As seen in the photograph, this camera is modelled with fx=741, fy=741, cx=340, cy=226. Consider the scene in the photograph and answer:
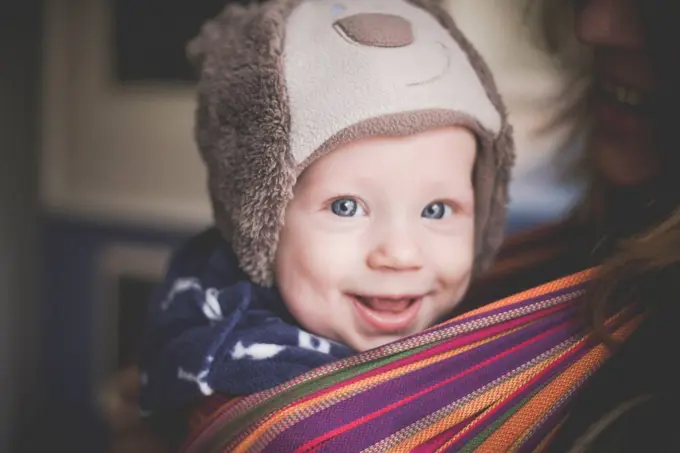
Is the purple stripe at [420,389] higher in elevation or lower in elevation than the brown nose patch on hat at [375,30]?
lower

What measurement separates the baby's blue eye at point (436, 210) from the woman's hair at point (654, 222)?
0.48 ft

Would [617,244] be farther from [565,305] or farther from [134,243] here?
[134,243]

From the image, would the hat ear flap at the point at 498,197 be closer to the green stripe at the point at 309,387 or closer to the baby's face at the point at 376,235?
the baby's face at the point at 376,235

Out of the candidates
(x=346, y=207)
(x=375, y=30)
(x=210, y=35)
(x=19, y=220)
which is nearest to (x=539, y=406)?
(x=346, y=207)

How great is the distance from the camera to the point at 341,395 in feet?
2.01

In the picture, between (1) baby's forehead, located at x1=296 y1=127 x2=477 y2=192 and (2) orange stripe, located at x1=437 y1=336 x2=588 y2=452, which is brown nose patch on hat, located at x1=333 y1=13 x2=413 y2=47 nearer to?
(1) baby's forehead, located at x1=296 y1=127 x2=477 y2=192

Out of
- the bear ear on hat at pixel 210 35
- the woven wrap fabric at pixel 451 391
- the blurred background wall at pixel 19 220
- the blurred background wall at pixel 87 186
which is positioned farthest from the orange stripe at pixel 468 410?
the blurred background wall at pixel 19 220

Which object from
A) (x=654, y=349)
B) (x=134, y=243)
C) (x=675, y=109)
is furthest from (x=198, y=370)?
(x=134, y=243)

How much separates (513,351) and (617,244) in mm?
168

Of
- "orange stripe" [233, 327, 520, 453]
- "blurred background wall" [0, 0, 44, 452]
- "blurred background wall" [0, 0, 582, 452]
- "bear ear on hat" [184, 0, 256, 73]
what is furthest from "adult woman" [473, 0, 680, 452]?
"blurred background wall" [0, 0, 44, 452]

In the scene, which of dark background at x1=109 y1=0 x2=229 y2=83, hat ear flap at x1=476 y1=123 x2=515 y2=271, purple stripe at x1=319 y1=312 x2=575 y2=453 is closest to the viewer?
purple stripe at x1=319 y1=312 x2=575 y2=453

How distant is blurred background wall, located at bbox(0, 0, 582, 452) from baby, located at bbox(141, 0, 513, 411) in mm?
1359

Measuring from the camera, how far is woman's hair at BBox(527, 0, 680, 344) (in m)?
0.64

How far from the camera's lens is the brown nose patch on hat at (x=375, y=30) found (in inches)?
26.0
